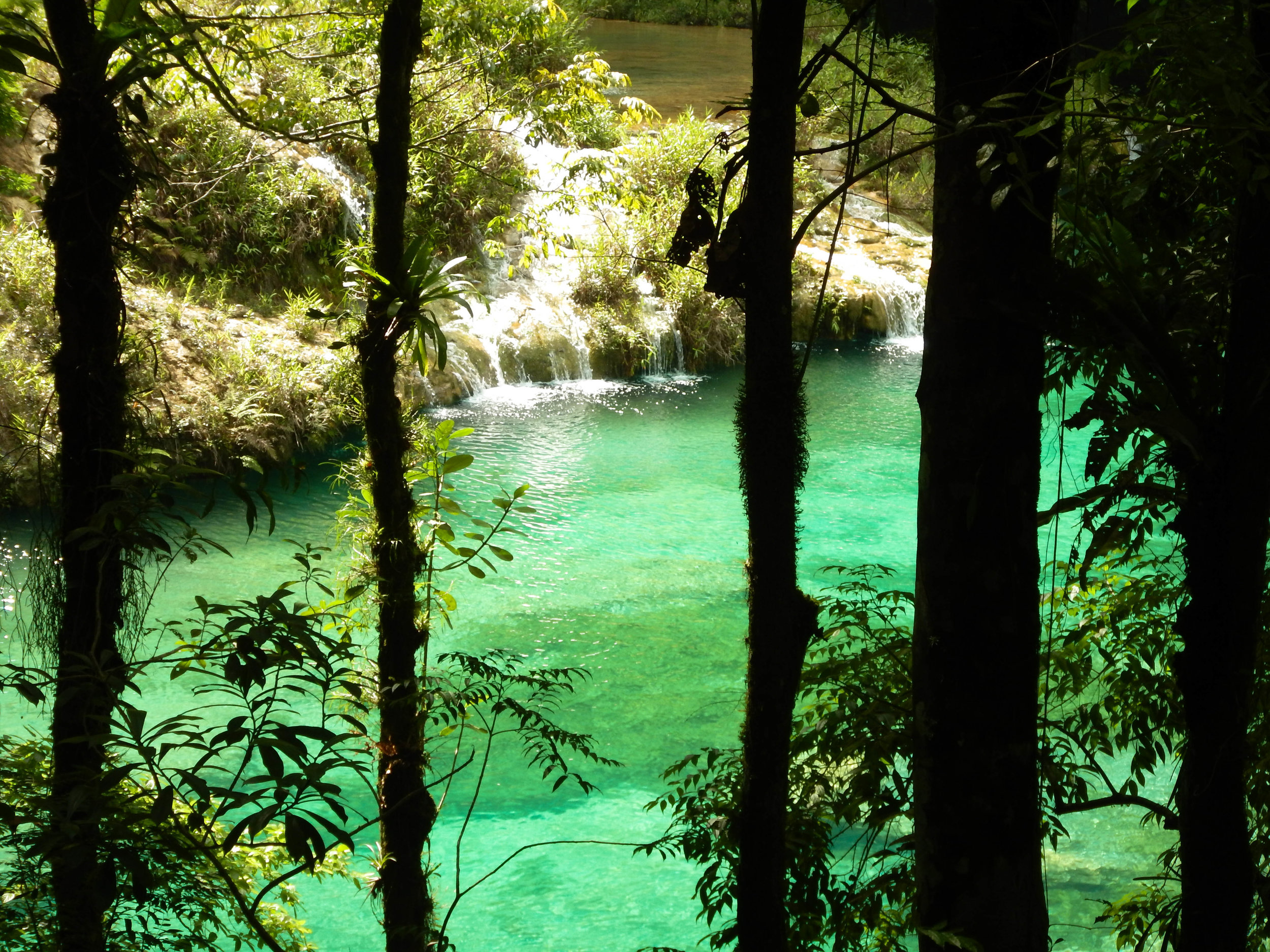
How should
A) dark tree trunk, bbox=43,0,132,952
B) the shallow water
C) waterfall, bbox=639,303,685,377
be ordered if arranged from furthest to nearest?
waterfall, bbox=639,303,685,377, the shallow water, dark tree trunk, bbox=43,0,132,952

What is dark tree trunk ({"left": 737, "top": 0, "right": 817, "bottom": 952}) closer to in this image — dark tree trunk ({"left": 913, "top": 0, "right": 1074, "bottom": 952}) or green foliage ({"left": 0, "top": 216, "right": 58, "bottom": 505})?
dark tree trunk ({"left": 913, "top": 0, "right": 1074, "bottom": 952})

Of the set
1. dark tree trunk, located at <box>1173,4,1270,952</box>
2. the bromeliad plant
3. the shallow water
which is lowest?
the shallow water

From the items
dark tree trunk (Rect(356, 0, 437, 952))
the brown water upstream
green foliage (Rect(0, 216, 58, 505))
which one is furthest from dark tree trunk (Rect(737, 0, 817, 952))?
the brown water upstream

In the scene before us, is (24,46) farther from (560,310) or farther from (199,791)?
(560,310)

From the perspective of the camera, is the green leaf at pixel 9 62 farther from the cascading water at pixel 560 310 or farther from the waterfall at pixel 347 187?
the waterfall at pixel 347 187

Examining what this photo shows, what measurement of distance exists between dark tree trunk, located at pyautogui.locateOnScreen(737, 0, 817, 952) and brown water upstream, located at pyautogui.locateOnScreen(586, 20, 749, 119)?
16000 millimetres

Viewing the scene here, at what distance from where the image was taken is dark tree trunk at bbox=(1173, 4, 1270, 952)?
1931 mm

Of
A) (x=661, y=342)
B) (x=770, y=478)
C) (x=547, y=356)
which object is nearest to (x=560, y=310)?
(x=547, y=356)

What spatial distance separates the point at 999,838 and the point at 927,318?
0.92m

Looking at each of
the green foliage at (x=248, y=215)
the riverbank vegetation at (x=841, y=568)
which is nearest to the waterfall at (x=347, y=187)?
the green foliage at (x=248, y=215)

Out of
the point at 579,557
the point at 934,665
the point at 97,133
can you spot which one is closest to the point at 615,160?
the point at 579,557

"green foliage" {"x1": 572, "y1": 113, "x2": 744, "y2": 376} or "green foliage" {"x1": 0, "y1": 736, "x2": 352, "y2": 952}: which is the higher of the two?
"green foliage" {"x1": 572, "y1": 113, "x2": 744, "y2": 376}

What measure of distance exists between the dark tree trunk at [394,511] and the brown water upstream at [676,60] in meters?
14.3

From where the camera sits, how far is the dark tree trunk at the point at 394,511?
374cm
